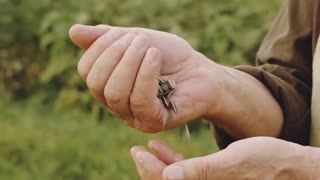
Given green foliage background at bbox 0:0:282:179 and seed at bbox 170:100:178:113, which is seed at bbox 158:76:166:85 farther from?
green foliage background at bbox 0:0:282:179

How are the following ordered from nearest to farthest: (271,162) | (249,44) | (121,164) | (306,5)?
1. (271,162)
2. (306,5)
3. (121,164)
4. (249,44)

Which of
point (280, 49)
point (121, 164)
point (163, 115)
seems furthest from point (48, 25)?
point (163, 115)

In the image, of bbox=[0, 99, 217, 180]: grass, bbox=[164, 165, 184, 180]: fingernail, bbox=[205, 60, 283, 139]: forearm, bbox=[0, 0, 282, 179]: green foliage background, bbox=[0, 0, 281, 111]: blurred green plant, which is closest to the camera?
bbox=[164, 165, 184, 180]: fingernail

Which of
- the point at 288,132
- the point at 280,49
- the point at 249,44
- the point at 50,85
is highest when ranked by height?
the point at 280,49

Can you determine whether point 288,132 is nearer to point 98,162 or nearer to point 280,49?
point 280,49

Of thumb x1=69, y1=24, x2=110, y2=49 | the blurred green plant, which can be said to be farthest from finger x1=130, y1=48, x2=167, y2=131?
the blurred green plant

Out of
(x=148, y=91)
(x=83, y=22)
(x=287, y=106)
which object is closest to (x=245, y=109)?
(x=287, y=106)
